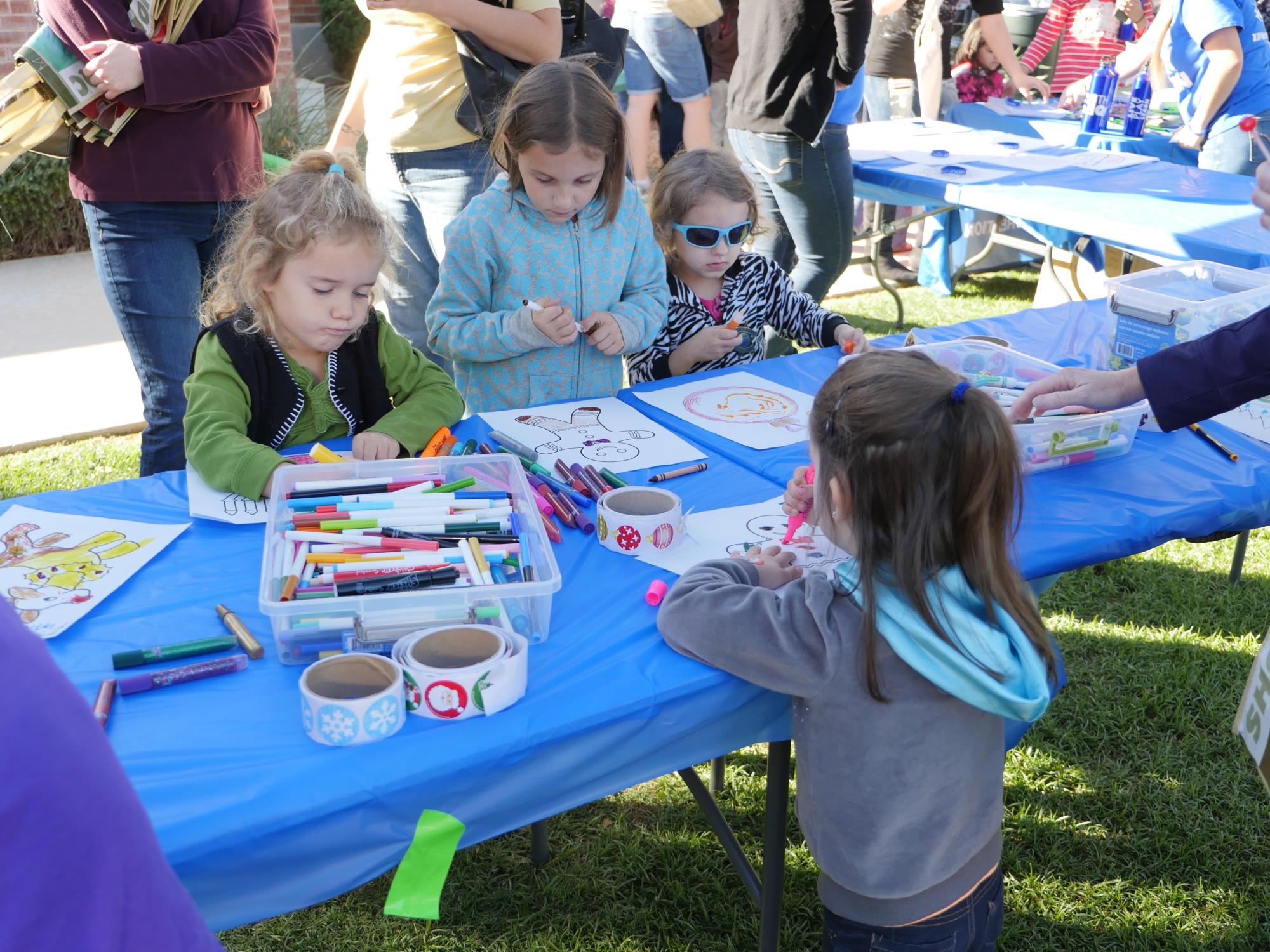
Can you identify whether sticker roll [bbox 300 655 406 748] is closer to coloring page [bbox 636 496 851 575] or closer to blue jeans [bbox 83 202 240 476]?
coloring page [bbox 636 496 851 575]

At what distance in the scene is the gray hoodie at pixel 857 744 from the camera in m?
1.20

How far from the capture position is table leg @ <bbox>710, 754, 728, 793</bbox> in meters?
2.23

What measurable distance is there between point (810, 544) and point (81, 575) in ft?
3.22

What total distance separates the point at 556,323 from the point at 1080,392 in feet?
3.12

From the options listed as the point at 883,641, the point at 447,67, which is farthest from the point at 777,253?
the point at 883,641

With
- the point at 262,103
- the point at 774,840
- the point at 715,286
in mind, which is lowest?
the point at 774,840

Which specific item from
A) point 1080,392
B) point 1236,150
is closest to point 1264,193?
point 1080,392

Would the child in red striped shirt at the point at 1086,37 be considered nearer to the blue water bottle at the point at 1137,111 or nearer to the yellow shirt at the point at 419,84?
the blue water bottle at the point at 1137,111

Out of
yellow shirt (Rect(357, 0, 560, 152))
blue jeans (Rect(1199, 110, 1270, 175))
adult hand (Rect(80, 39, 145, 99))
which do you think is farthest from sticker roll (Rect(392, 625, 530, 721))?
blue jeans (Rect(1199, 110, 1270, 175))

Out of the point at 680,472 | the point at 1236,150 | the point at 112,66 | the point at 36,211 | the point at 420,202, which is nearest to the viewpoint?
the point at 680,472

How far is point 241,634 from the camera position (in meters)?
1.24

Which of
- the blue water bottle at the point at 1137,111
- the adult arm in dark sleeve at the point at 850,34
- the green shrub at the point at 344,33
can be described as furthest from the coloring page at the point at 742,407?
the green shrub at the point at 344,33

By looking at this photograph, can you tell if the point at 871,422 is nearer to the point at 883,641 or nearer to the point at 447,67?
the point at 883,641

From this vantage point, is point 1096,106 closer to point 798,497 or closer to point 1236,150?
point 1236,150
